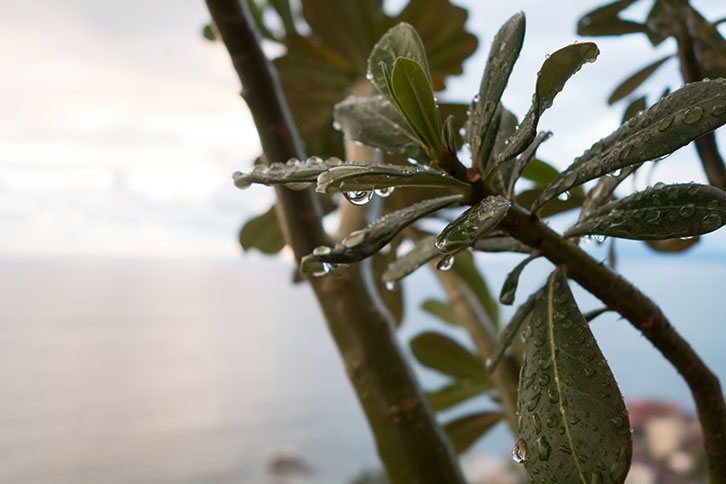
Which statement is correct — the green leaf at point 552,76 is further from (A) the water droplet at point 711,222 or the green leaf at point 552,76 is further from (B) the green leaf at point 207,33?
(B) the green leaf at point 207,33

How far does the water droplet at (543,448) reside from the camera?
0.61ft

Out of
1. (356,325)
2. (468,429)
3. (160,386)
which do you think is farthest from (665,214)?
(160,386)

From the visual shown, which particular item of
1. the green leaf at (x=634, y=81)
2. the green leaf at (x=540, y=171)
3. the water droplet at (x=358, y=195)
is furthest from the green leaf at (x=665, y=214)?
the green leaf at (x=634, y=81)

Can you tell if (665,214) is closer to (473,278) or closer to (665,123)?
(665,123)

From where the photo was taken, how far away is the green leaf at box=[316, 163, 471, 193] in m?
0.20

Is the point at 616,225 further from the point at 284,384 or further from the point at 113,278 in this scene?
the point at 113,278

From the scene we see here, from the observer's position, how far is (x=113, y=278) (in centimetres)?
684

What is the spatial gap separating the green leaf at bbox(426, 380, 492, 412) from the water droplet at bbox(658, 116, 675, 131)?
542mm

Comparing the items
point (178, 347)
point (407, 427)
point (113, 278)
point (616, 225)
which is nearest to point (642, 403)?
point (407, 427)

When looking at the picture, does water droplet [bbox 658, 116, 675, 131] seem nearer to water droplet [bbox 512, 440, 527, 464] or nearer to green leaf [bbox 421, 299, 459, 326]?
water droplet [bbox 512, 440, 527, 464]

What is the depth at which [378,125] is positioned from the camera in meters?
0.31

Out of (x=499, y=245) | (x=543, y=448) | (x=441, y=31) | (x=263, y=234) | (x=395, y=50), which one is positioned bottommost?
(x=543, y=448)

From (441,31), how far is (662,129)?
548mm

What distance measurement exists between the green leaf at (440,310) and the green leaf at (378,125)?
0.60 m
